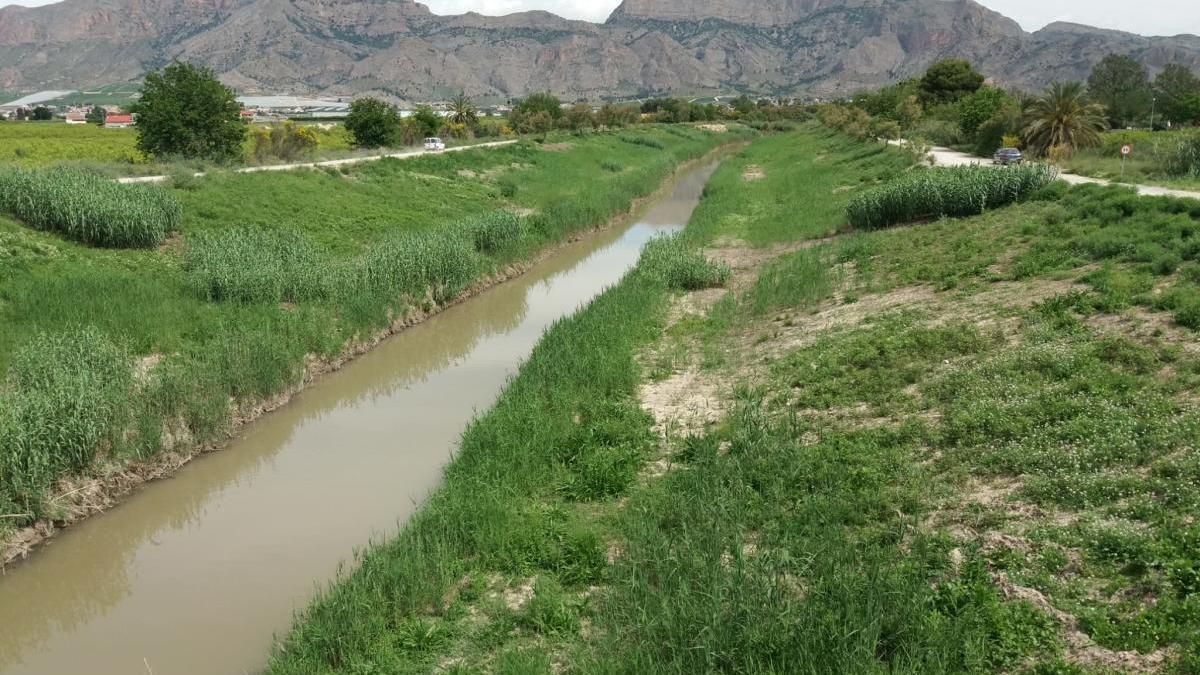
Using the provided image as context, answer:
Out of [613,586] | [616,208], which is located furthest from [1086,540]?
[616,208]

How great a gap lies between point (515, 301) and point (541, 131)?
6094 centimetres

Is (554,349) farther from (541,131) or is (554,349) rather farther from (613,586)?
(541,131)

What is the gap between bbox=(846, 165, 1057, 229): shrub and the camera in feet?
77.0

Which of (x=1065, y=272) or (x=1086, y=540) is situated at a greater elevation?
(x=1065, y=272)

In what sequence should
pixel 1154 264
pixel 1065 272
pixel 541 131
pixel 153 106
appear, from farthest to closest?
1. pixel 541 131
2. pixel 153 106
3. pixel 1065 272
4. pixel 1154 264

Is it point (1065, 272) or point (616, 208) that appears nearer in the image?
point (1065, 272)

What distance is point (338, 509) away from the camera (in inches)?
448

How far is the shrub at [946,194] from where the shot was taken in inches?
924

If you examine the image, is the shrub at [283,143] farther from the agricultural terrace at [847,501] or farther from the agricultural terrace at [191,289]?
the agricultural terrace at [847,501]

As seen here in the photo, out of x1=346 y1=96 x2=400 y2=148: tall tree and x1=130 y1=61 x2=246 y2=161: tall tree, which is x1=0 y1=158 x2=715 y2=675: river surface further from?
x1=346 y1=96 x2=400 y2=148: tall tree

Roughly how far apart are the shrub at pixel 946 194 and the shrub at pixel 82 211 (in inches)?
876

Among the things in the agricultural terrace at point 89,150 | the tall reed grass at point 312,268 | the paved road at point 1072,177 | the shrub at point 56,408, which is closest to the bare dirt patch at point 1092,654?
the shrub at point 56,408

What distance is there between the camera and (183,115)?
38.7 m

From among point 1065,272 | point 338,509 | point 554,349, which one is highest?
point 1065,272
